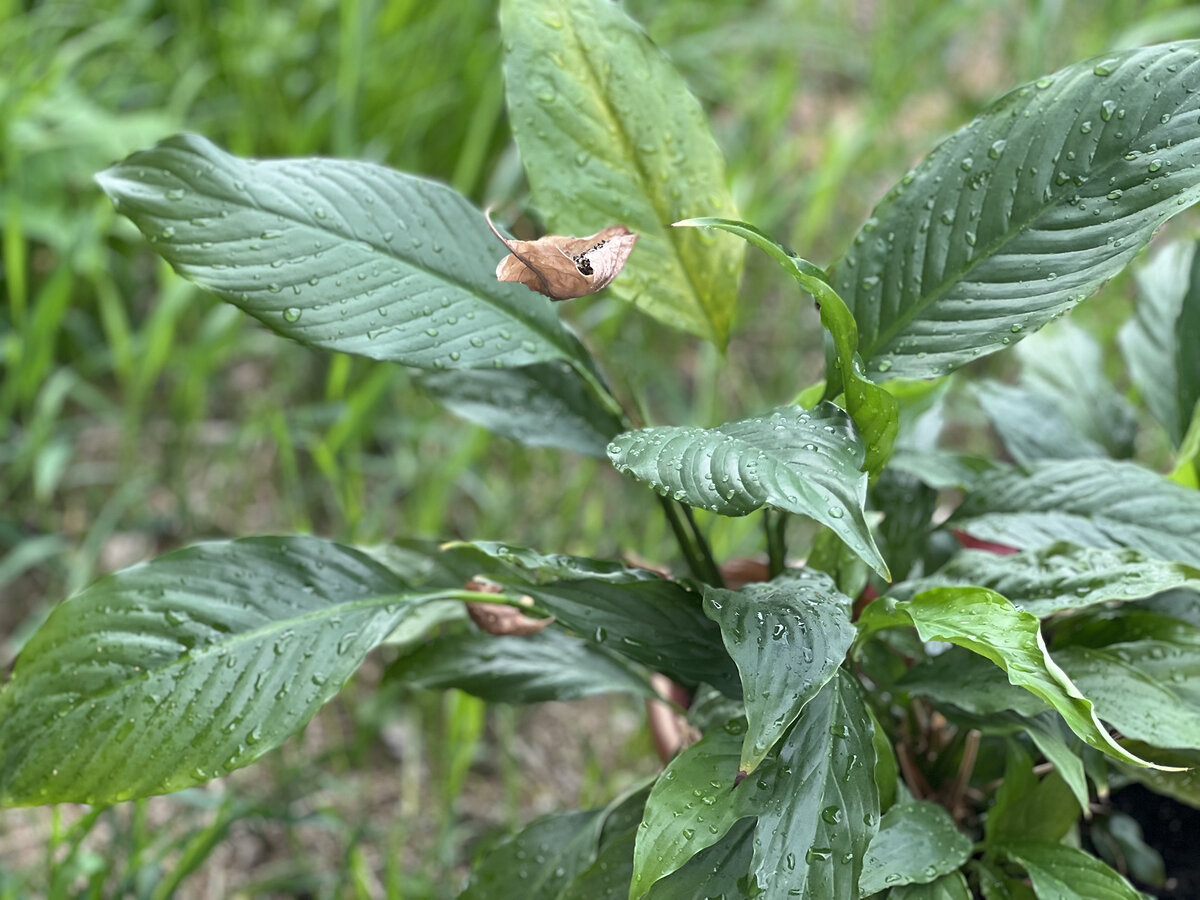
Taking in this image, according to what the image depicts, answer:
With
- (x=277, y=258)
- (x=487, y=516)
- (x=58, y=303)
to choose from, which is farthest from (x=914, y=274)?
(x=58, y=303)

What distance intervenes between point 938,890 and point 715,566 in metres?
0.29

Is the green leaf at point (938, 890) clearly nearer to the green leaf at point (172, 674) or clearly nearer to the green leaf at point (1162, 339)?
the green leaf at point (172, 674)

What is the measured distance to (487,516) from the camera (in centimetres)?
156

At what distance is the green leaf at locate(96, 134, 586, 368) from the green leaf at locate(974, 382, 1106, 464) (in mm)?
454

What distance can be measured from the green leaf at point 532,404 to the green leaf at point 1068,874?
467 millimetres

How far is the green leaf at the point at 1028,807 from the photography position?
2.43 ft

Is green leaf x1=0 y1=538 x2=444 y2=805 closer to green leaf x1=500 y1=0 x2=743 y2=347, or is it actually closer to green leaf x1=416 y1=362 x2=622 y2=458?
green leaf x1=416 y1=362 x2=622 y2=458

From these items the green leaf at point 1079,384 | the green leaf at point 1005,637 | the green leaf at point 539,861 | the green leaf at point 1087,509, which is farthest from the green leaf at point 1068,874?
the green leaf at point 1079,384

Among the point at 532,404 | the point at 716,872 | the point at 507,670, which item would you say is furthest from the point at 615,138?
the point at 716,872

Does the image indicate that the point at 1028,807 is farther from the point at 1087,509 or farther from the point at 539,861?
the point at 539,861

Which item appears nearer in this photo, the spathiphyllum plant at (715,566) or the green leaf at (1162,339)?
the spathiphyllum plant at (715,566)

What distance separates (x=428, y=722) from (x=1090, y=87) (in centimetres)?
112

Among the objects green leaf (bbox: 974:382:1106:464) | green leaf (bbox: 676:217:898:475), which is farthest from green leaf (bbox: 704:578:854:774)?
green leaf (bbox: 974:382:1106:464)

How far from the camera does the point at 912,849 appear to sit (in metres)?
0.67
